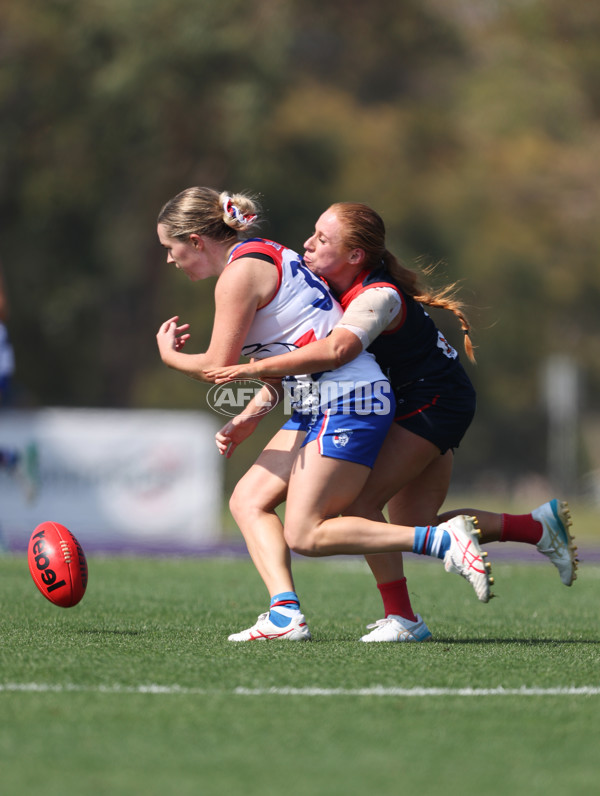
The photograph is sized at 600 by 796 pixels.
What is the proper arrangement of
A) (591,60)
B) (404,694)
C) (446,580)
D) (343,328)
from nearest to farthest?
(404,694) < (343,328) < (446,580) < (591,60)

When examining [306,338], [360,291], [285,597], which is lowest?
[285,597]

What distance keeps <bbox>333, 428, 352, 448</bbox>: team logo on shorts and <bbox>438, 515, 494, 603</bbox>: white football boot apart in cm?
52

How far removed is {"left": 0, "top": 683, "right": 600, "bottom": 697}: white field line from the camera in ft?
13.2

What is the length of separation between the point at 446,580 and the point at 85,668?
220 inches

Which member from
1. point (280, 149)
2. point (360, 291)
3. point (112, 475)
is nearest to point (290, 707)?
point (360, 291)

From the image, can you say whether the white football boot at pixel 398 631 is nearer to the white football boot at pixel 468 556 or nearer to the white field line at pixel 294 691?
the white football boot at pixel 468 556

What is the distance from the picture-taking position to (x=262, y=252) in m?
5.29

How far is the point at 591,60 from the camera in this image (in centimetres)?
2758

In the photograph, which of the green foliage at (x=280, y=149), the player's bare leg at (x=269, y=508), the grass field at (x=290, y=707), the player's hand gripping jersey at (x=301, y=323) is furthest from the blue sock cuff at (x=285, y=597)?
the green foliage at (x=280, y=149)

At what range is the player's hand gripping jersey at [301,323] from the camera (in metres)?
5.29

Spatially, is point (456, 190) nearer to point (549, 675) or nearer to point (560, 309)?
point (560, 309)

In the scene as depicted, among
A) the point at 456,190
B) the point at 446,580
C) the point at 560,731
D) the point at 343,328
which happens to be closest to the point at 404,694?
the point at 560,731

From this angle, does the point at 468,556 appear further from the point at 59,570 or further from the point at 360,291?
the point at 59,570

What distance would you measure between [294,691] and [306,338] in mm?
1713
